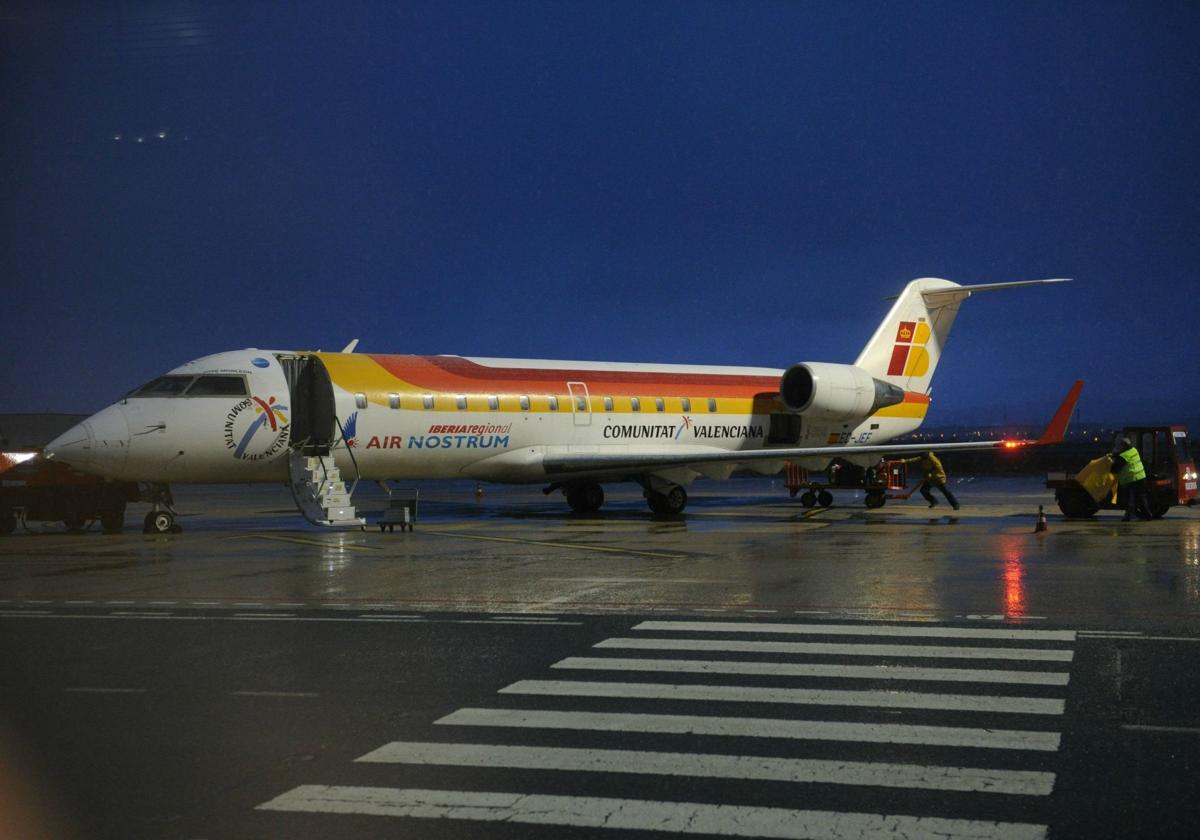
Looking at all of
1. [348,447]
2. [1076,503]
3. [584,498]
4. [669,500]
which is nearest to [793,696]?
[348,447]

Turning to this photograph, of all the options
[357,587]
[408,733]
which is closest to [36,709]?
[408,733]

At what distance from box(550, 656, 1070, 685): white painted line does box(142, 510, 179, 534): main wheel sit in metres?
15.2

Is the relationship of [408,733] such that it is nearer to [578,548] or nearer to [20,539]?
[578,548]

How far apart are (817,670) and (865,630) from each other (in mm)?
1824

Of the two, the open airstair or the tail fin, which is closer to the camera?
the open airstair

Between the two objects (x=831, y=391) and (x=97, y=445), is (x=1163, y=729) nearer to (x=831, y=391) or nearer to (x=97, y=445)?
(x=97, y=445)

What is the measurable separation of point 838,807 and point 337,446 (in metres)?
18.8

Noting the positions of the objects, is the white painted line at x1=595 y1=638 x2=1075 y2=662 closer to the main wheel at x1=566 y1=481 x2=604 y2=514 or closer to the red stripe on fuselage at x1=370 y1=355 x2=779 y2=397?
the red stripe on fuselage at x1=370 y1=355 x2=779 y2=397

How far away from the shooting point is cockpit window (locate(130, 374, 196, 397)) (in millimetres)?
20984

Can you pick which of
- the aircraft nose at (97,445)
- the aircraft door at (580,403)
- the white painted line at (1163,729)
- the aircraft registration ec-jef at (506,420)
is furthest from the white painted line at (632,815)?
the aircraft door at (580,403)

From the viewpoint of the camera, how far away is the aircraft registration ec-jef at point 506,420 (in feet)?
68.5

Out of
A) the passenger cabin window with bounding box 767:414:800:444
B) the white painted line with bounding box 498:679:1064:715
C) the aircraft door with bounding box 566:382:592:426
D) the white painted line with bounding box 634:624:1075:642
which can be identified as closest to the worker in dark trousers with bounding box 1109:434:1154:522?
the passenger cabin window with bounding box 767:414:800:444

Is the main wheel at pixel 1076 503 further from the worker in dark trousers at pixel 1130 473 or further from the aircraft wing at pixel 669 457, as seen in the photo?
the aircraft wing at pixel 669 457

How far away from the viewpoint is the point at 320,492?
21.2 meters
